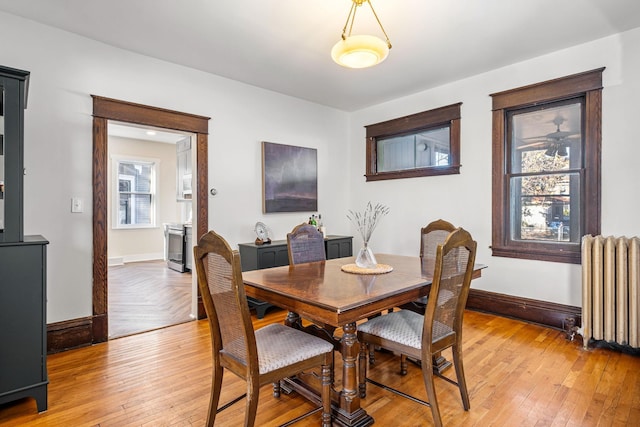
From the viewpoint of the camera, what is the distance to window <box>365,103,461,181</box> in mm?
4047

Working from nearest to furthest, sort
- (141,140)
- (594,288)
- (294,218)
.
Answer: (594,288) < (294,218) < (141,140)

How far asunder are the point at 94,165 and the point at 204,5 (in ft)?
5.45

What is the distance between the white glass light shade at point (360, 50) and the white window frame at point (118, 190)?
6.32 meters

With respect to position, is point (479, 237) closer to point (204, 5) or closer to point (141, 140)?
point (204, 5)

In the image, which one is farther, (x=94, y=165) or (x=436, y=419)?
(x=94, y=165)

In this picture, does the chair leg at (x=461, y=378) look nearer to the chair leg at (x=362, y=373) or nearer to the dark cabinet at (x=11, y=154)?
the chair leg at (x=362, y=373)

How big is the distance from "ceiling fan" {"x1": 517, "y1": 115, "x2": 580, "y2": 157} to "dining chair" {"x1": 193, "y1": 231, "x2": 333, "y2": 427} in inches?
120

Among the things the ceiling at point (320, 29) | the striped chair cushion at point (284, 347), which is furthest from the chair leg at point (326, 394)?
the ceiling at point (320, 29)

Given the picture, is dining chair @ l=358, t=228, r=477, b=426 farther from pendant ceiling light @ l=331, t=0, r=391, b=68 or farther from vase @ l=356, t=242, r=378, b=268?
pendant ceiling light @ l=331, t=0, r=391, b=68

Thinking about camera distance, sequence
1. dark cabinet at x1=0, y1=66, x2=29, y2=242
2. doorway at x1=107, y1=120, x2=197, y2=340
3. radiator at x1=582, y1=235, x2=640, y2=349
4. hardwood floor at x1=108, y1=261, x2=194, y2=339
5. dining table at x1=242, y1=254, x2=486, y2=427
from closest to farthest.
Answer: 1. dining table at x1=242, y1=254, x2=486, y2=427
2. dark cabinet at x1=0, y1=66, x2=29, y2=242
3. radiator at x1=582, y1=235, x2=640, y2=349
4. hardwood floor at x1=108, y1=261, x2=194, y2=339
5. doorway at x1=107, y1=120, x2=197, y2=340

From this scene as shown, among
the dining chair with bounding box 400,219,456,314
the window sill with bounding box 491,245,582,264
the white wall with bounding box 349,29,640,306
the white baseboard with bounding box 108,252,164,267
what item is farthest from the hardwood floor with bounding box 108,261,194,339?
the window sill with bounding box 491,245,582,264

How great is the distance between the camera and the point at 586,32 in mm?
2895

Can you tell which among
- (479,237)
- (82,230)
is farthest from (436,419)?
(82,230)

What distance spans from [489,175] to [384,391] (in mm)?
2629
